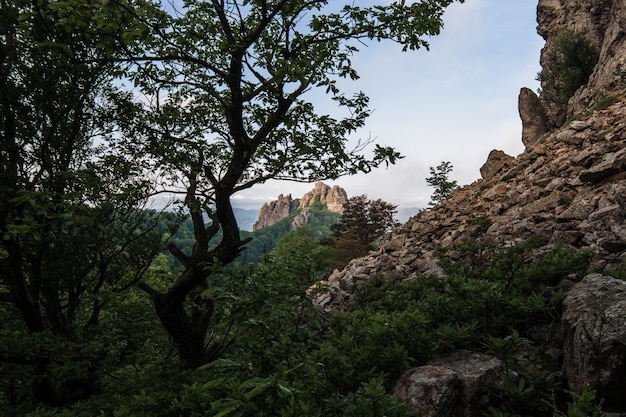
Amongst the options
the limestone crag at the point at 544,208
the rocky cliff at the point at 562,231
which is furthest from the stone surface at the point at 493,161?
the limestone crag at the point at 544,208

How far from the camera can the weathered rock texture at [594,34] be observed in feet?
67.0

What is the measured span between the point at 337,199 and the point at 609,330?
194734 mm

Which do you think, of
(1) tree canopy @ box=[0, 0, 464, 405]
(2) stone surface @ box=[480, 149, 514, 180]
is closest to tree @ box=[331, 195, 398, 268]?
(2) stone surface @ box=[480, 149, 514, 180]

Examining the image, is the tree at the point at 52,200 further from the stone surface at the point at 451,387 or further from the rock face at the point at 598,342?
Answer: the rock face at the point at 598,342

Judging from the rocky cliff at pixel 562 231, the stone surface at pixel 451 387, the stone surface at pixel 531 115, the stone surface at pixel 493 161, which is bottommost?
the stone surface at pixel 451 387

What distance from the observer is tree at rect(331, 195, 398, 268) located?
33.4 meters

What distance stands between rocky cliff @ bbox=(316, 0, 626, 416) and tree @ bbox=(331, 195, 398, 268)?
1561cm

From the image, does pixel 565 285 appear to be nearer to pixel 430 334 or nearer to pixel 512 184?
pixel 430 334

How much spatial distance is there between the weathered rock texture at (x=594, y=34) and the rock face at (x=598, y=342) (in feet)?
57.3

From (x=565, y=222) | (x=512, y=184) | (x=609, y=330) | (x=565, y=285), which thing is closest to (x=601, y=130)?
(x=512, y=184)

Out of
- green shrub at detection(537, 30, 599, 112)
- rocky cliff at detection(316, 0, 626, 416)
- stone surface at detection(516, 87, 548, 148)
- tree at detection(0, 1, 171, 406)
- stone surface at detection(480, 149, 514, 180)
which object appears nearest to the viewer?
rocky cliff at detection(316, 0, 626, 416)

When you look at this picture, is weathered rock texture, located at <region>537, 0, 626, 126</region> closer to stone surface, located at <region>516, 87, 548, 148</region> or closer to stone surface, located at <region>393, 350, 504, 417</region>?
stone surface, located at <region>516, 87, 548, 148</region>

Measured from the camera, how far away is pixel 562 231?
290 inches

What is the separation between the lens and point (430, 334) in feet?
13.0
